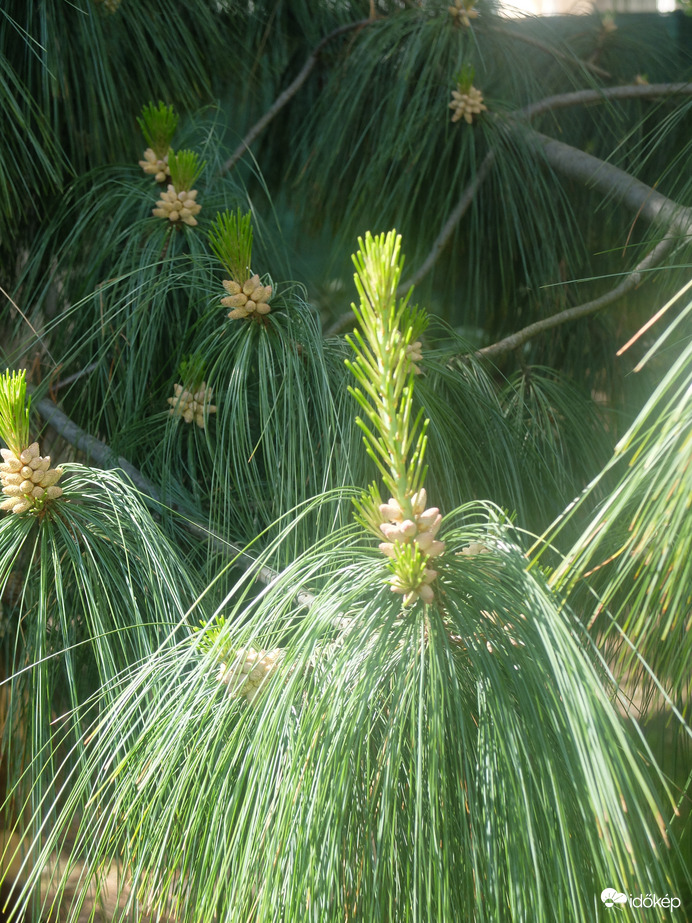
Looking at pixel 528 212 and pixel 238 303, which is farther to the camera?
pixel 528 212

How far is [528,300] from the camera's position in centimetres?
81

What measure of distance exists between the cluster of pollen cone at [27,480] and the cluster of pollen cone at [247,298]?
138mm

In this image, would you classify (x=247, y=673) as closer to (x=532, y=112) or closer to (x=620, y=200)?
(x=620, y=200)

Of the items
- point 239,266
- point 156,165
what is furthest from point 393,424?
point 156,165

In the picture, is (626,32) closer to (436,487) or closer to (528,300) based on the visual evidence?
(528,300)

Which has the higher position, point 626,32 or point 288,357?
point 626,32

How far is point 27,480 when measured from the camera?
439 millimetres

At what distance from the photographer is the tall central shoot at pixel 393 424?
0.95 feet

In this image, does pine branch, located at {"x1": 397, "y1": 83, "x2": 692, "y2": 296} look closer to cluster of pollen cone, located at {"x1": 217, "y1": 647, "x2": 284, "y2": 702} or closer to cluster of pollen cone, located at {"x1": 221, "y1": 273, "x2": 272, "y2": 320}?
cluster of pollen cone, located at {"x1": 221, "y1": 273, "x2": 272, "y2": 320}

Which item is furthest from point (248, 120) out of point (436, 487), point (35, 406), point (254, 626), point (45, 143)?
point (254, 626)

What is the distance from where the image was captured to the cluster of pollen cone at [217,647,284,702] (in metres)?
0.35

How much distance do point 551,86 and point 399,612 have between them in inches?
28.7

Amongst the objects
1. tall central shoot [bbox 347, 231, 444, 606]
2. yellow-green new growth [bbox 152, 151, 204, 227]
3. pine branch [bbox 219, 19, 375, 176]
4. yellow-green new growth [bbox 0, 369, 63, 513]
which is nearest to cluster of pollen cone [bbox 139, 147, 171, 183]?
yellow-green new growth [bbox 152, 151, 204, 227]

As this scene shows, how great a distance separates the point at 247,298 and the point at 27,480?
163 mm
